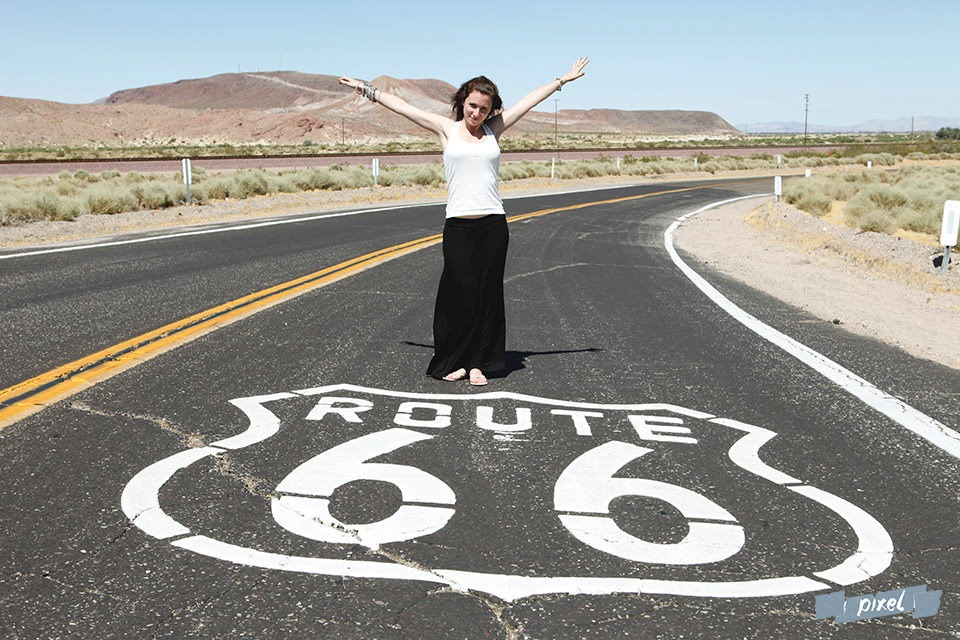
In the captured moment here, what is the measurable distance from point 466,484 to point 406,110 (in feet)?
10.1

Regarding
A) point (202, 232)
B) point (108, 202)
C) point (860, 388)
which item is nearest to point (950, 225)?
point (860, 388)

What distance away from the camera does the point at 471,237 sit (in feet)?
20.2

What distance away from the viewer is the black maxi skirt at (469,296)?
6160mm

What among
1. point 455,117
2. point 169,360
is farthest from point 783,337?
point 169,360

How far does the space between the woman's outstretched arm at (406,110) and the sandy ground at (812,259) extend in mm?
4300

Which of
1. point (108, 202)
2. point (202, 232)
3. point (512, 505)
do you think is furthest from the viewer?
point (108, 202)

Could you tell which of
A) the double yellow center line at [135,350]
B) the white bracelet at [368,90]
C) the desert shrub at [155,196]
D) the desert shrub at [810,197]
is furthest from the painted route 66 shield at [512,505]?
the desert shrub at [810,197]

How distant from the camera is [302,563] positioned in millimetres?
3209

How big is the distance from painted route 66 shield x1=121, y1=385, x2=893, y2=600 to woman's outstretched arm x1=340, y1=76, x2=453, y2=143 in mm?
2026

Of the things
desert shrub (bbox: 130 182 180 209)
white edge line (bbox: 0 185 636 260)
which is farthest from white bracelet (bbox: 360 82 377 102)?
desert shrub (bbox: 130 182 180 209)

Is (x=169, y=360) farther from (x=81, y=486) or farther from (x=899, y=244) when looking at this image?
(x=899, y=244)

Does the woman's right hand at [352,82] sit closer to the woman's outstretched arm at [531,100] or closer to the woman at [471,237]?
the woman at [471,237]

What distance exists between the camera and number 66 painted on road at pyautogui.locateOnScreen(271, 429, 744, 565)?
3416mm

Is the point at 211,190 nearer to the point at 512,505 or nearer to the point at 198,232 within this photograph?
the point at 198,232
